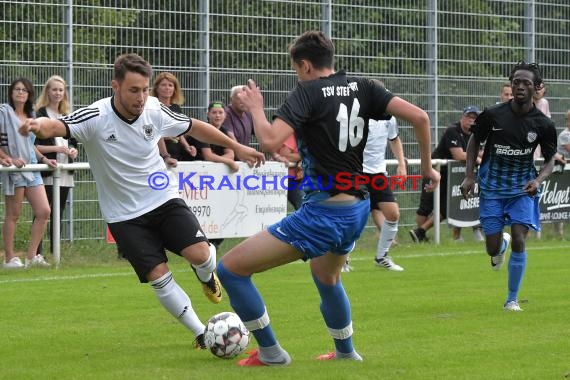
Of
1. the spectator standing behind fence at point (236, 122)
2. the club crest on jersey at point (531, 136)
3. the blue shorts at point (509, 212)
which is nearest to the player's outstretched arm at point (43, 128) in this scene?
the blue shorts at point (509, 212)

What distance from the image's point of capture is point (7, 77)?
15.8 m

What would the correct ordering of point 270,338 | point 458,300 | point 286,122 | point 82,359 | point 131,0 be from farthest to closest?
point 131,0 → point 458,300 → point 82,359 → point 270,338 → point 286,122

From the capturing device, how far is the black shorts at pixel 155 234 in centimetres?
846

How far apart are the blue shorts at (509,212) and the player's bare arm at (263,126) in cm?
425

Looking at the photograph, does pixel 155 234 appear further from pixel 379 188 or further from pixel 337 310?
pixel 379 188

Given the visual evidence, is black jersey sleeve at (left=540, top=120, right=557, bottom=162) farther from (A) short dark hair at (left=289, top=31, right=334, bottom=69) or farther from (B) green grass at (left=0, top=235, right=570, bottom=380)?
(A) short dark hair at (left=289, top=31, right=334, bottom=69)

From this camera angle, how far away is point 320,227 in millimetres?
7469

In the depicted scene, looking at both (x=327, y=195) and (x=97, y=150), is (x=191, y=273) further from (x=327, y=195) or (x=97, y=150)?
(x=327, y=195)

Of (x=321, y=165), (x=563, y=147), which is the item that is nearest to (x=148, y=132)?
(x=321, y=165)

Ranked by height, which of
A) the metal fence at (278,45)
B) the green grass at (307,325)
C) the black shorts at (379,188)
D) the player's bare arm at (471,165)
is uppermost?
the metal fence at (278,45)

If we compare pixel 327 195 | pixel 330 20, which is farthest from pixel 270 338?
pixel 330 20

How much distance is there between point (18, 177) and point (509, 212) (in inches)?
225

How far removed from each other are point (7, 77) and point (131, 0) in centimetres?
214

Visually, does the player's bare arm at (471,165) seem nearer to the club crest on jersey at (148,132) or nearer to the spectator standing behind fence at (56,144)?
the club crest on jersey at (148,132)
